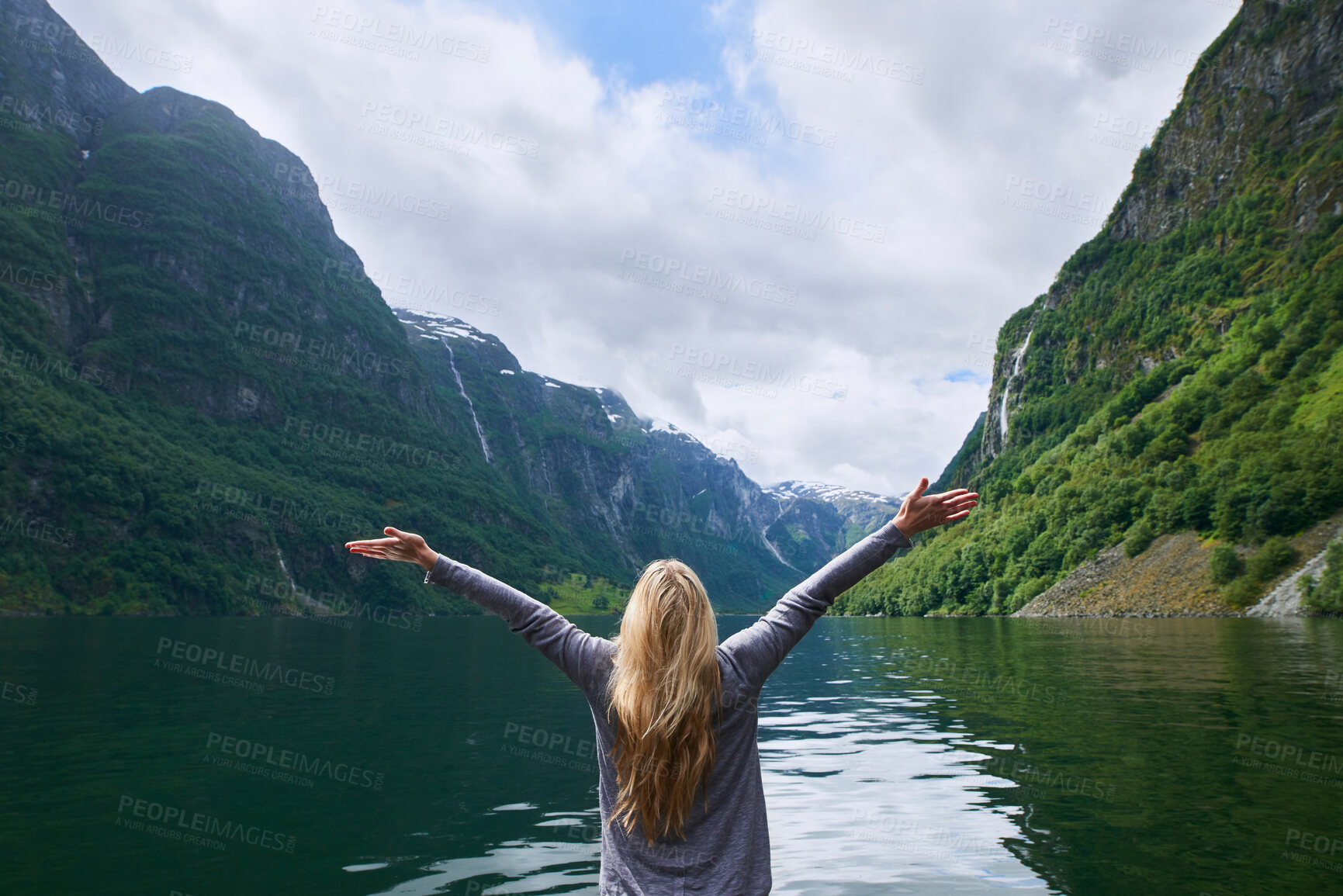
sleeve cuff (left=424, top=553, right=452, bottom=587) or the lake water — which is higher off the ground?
sleeve cuff (left=424, top=553, right=452, bottom=587)

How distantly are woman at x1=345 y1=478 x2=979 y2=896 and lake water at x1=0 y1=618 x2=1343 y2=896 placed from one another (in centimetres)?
743

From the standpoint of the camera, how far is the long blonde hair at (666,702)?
3.42m

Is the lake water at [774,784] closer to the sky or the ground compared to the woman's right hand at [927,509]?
closer to the ground

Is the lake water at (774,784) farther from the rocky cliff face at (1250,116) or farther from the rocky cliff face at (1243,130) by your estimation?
the rocky cliff face at (1250,116)

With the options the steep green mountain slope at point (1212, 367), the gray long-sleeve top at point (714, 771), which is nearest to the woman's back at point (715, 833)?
the gray long-sleeve top at point (714, 771)

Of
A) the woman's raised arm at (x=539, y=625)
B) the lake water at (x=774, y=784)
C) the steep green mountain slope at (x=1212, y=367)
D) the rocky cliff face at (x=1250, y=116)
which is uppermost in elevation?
the rocky cliff face at (x=1250, y=116)

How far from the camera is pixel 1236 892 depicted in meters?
9.12

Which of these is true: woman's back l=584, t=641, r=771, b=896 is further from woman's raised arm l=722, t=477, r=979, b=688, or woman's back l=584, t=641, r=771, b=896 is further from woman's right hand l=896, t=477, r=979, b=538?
woman's right hand l=896, t=477, r=979, b=538

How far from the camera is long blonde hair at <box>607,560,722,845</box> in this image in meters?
3.42

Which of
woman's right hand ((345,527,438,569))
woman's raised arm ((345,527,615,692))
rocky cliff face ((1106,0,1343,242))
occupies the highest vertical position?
rocky cliff face ((1106,0,1343,242))

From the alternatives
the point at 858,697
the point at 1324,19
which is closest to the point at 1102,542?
the point at 858,697

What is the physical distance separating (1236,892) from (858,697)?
21232 mm

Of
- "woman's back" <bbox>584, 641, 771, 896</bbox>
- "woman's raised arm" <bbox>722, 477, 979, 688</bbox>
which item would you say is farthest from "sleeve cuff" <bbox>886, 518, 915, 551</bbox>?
"woman's back" <bbox>584, 641, 771, 896</bbox>

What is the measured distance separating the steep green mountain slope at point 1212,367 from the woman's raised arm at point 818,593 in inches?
3392
